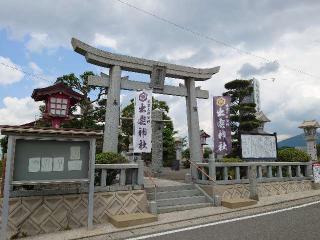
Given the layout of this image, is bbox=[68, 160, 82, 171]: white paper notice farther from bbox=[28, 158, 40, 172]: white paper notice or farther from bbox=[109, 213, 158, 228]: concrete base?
bbox=[109, 213, 158, 228]: concrete base

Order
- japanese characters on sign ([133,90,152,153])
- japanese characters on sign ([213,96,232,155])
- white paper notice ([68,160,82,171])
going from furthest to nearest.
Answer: japanese characters on sign ([213,96,232,155]) < japanese characters on sign ([133,90,152,153]) < white paper notice ([68,160,82,171])

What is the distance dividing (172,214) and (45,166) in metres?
4.10

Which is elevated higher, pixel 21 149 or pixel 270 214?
pixel 21 149

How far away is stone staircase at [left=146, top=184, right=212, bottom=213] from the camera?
956 centimetres

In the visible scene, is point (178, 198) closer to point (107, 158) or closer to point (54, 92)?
point (107, 158)

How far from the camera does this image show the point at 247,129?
23.9 metres

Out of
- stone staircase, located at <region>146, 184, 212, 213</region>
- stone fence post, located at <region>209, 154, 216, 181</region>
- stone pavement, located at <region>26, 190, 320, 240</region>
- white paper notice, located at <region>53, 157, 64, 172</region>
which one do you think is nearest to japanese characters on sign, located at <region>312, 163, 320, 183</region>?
stone pavement, located at <region>26, 190, 320, 240</region>

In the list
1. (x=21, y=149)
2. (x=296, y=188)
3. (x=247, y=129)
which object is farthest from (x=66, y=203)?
(x=247, y=129)

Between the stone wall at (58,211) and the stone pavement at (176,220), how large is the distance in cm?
34

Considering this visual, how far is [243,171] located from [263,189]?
1.12 metres

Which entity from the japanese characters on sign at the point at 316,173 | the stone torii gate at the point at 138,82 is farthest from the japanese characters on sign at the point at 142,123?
the japanese characters on sign at the point at 316,173

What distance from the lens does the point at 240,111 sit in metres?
24.4

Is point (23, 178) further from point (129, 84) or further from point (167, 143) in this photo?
point (167, 143)

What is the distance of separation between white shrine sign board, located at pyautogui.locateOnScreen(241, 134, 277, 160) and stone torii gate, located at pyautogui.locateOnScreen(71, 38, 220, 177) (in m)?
2.10
